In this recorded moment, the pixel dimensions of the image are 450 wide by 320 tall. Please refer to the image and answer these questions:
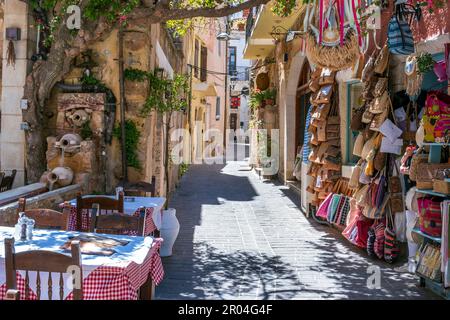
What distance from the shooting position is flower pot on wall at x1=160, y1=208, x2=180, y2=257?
23.2ft

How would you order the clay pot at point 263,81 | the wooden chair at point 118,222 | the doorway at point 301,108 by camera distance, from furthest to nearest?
1. the clay pot at point 263,81
2. the doorway at point 301,108
3. the wooden chair at point 118,222

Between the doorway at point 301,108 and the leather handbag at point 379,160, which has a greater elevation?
the doorway at point 301,108

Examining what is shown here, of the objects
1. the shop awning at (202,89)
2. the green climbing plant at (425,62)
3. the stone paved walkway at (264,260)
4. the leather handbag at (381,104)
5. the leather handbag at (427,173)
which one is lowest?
the stone paved walkway at (264,260)

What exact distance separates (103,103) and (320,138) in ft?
12.6

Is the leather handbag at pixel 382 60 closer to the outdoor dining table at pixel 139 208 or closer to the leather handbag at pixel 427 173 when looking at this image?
the leather handbag at pixel 427 173

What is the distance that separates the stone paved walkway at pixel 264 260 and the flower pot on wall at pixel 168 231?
0.17 metres

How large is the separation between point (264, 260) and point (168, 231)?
4.47 feet

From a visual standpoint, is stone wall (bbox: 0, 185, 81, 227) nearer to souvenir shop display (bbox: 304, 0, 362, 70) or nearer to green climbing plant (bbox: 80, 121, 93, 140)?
Answer: green climbing plant (bbox: 80, 121, 93, 140)

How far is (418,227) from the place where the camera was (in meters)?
5.86

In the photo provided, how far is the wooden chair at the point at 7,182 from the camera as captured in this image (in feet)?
28.8

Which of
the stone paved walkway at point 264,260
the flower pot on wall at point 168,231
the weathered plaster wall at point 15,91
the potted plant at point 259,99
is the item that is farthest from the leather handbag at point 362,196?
the potted plant at point 259,99
